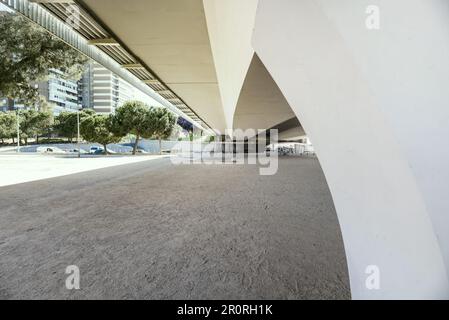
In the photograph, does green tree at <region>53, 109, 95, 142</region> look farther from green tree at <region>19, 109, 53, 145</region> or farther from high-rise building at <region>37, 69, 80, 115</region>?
high-rise building at <region>37, 69, 80, 115</region>

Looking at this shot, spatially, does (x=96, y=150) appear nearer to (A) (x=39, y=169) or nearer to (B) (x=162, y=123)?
(B) (x=162, y=123)

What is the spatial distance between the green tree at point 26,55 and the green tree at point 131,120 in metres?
23.4

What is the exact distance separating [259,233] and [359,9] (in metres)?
4.24

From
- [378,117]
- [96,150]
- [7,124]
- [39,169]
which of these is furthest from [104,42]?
[7,124]

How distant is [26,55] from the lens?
13406 millimetres

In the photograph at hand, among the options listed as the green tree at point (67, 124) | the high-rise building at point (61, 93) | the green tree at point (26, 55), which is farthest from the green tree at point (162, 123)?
the high-rise building at point (61, 93)

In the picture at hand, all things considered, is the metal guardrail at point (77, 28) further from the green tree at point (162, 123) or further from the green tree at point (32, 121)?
the green tree at point (32, 121)

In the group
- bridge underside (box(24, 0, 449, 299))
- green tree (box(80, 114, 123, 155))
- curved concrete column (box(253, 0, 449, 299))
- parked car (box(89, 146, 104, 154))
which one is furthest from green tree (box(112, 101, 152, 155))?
curved concrete column (box(253, 0, 449, 299))

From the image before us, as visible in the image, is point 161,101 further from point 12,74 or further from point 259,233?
point 259,233

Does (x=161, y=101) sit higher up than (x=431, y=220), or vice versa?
(x=161, y=101)

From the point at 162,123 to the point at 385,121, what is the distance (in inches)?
1575

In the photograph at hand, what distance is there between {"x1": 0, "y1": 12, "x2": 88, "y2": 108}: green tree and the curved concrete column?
15174mm
